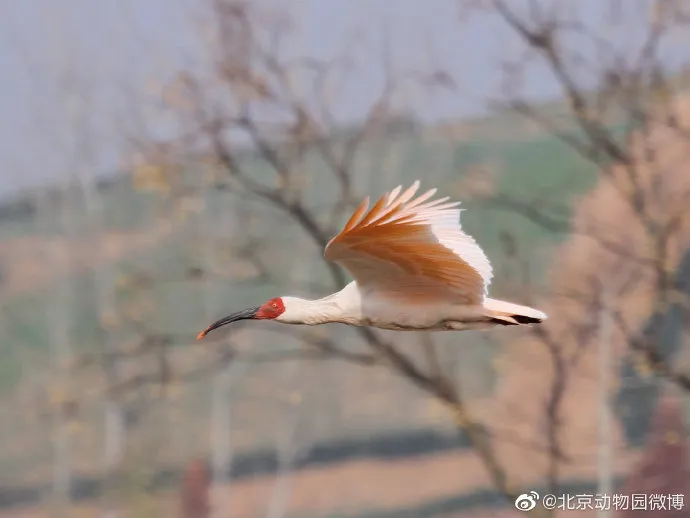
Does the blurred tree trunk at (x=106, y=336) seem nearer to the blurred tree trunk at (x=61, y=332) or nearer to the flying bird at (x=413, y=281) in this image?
the blurred tree trunk at (x=61, y=332)

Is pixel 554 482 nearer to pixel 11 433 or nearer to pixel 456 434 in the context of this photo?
pixel 456 434

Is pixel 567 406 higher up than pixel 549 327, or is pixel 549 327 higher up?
pixel 549 327

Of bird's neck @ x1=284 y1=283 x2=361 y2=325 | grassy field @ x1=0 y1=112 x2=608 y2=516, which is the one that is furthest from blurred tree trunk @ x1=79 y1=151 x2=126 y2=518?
bird's neck @ x1=284 y1=283 x2=361 y2=325

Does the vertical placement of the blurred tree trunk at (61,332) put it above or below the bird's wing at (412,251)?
below

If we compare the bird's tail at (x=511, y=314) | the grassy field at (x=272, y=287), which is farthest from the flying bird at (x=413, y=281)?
the grassy field at (x=272, y=287)

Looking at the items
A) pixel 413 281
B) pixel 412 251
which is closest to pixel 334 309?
pixel 413 281

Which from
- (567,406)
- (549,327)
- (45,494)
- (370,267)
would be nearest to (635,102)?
(549,327)

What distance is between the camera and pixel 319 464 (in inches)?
525

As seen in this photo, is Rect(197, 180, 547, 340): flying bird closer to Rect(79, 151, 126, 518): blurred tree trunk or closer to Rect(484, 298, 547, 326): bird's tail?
Rect(484, 298, 547, 326): bird's tail

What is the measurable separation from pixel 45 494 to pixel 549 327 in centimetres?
621

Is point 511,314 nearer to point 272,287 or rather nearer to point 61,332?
point 272,287

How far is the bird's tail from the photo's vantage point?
4555mm

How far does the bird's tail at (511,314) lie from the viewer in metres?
4.55

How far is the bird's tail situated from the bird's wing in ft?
0.21
